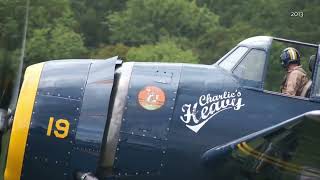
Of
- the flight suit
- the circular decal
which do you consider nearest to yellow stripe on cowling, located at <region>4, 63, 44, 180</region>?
the circular decal

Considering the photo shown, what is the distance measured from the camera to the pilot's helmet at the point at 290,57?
8406mm

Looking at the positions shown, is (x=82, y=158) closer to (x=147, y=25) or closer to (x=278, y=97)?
(x=278, y=97)

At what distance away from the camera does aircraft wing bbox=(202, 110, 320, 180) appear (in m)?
7.06

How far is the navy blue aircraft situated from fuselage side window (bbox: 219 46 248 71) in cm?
29

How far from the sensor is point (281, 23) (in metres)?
40.8

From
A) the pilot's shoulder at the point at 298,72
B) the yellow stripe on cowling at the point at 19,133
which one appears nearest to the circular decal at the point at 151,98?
the yellow stripe on cowling at the point at 19,133

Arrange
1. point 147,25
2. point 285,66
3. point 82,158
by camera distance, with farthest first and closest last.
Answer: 1. point 147,25
2. point 285,66
3. point 82,158

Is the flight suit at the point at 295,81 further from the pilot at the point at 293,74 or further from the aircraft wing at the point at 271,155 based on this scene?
the aircraft wing at the point at 271,155

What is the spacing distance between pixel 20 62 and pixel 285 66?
357cm

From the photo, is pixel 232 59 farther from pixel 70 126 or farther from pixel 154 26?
pixel 154 26

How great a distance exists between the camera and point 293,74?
822 centimetres

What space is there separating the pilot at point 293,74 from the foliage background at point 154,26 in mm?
19469

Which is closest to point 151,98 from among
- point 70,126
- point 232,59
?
point 70,126

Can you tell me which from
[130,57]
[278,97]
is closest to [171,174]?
[278,97]
